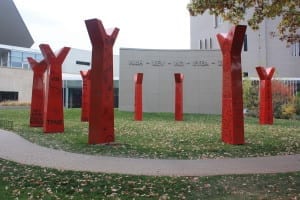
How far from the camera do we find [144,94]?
37.0 metres

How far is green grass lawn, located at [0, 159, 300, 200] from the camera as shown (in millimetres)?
6914

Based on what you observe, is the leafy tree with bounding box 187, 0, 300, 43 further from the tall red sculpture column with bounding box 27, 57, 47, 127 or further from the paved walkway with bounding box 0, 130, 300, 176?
the tall red sculpture column with bounding box 27, 57, 47, 127

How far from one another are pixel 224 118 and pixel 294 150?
257cm

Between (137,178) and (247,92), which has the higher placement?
(247,92)

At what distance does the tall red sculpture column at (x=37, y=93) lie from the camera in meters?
19.6

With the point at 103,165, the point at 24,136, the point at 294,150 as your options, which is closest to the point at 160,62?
the point at 24,136

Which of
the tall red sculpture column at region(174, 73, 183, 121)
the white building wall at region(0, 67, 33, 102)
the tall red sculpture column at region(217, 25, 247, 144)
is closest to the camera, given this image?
the tall red sculpture column at region(217, 25, 247, 144)

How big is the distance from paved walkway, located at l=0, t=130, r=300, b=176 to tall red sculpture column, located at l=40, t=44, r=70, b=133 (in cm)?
511

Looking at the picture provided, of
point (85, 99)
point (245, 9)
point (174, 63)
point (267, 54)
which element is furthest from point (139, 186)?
point (267, 54)

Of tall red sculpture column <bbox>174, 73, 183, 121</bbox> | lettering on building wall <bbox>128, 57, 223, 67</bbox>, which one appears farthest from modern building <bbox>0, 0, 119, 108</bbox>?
tall red sculpture column <bbox>174, 73, 183, 121</bbox>

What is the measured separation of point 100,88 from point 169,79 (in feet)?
78.9

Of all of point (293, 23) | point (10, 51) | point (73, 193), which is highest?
point (10, 51)

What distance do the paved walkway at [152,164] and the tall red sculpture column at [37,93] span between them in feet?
26.1

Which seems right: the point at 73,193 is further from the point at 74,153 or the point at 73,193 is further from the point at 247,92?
the point at 247,92
